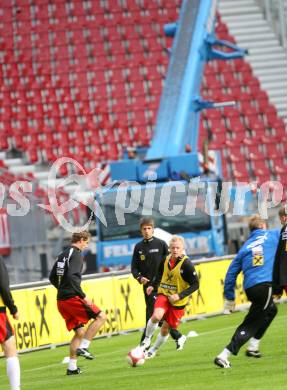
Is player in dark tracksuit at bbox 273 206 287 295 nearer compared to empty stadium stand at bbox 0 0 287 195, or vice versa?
player in dark tracksuit at bbox 273 206 287 295

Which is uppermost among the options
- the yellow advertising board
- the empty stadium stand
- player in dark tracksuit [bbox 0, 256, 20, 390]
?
the empty stadium stand

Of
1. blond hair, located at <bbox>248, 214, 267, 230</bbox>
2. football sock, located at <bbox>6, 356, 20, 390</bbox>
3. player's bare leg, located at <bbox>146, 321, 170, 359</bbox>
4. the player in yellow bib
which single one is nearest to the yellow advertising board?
player's bare leg, located at <bbox>146, 321, 170, 359</bbox>

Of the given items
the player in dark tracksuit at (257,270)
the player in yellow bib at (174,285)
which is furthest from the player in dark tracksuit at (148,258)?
the player in dark tracksuit at (257,270)

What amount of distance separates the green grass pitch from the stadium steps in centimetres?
2737

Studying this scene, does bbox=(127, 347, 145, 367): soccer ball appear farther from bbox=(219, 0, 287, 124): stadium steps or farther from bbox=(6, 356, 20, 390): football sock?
bbox=(219, 0, 287, 124): stadium steps

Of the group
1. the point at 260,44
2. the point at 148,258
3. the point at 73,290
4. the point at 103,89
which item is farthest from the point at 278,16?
the point at 73,290

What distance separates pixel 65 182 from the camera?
35.6 m

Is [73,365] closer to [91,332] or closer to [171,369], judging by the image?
[91,332]

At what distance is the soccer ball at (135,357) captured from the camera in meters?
13.8

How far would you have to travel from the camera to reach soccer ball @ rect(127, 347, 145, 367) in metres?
13.8

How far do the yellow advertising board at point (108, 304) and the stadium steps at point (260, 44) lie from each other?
2081 cm

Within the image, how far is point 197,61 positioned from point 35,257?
24.3 feet

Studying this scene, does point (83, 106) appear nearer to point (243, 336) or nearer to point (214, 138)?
point (214, 138)

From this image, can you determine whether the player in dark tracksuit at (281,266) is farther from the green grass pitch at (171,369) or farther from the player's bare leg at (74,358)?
the player's bare leg at (74,358)
